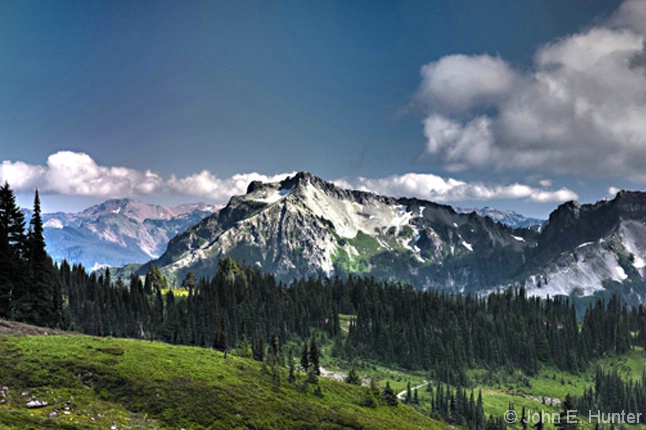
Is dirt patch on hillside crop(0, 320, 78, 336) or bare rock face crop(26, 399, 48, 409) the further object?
dirt patch on hillside crop(0, 320, 78, 336)

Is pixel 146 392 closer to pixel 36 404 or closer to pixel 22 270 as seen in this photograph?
pixel 36 404

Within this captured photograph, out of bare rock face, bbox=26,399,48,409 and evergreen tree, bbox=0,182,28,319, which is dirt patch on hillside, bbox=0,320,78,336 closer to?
evergreen tree, bbox=0,182,28,319

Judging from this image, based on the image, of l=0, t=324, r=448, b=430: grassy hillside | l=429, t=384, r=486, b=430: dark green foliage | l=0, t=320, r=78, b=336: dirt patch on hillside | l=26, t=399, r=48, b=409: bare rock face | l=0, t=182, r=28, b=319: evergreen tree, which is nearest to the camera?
l=26, t=399, r=48, b=409: bare rock face

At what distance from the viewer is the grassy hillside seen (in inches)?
2050

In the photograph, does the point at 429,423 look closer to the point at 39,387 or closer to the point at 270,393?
the point at 270,393

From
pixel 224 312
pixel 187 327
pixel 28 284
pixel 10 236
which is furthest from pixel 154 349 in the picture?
pixel 224 312

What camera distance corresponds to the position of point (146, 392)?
60.3 m

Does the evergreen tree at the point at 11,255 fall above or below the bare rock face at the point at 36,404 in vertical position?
above

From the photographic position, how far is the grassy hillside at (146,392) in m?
52.1

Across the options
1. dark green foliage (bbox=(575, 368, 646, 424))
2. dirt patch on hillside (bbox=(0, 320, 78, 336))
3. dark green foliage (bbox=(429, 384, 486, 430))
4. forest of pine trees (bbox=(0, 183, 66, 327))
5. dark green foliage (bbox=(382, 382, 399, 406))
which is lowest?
dark green foliage (bbox=(575, 368, 646, 424))

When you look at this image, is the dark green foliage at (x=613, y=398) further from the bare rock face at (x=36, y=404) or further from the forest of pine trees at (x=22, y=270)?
the bare rock face at (x=36, y=404)

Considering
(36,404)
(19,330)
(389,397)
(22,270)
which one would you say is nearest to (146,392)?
(36,404)

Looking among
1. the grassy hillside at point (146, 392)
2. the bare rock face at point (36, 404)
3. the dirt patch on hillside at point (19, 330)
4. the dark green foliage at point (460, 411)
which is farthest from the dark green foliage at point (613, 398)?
the bare rock face at point (36, 404)

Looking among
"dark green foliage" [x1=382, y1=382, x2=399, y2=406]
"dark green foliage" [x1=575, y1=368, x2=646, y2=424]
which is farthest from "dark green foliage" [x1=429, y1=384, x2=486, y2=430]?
"dark green foliage" [x1=575, y1=368, x2=646, y2=424]
